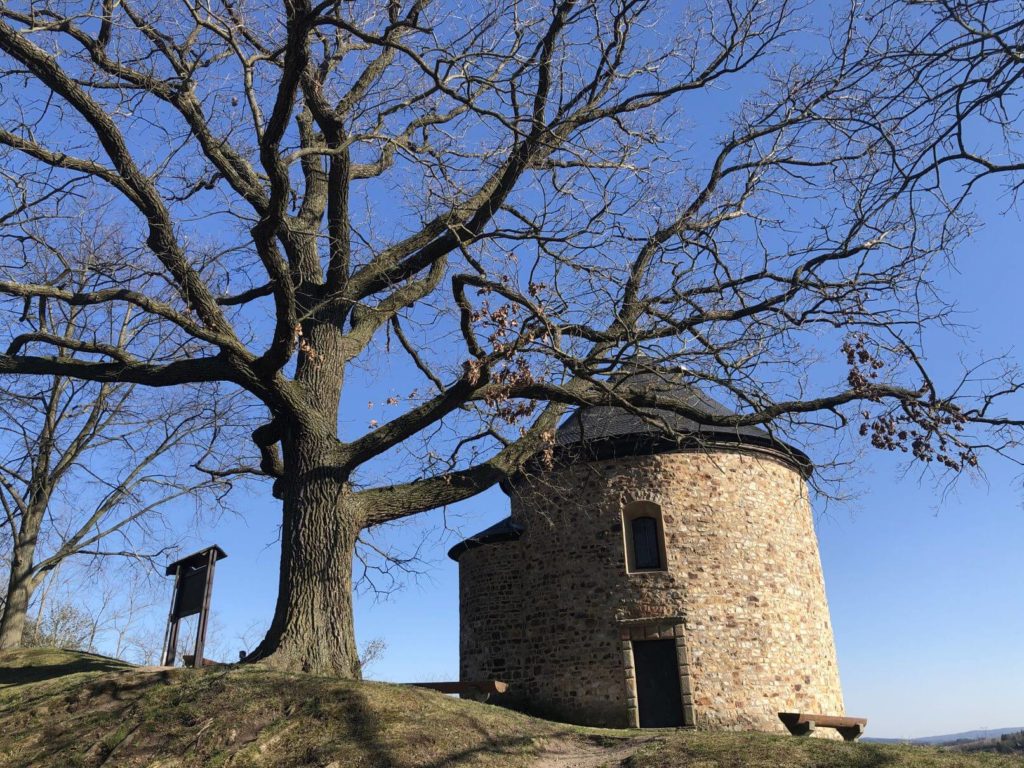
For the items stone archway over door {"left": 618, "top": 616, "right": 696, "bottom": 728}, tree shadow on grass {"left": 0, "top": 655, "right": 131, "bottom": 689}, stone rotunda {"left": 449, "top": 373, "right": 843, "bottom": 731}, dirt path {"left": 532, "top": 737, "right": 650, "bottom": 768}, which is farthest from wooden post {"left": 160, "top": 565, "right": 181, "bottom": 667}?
stone archway over door {"left": 618, "top": 616, "right": 696, "bottom": 728}

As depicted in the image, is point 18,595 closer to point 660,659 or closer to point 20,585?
point 20,585

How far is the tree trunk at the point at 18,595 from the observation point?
13.8m

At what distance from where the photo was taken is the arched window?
49.6 feet

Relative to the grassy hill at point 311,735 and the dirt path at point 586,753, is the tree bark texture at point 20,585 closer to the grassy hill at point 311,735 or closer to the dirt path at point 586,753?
the grassy hill at point 311,735

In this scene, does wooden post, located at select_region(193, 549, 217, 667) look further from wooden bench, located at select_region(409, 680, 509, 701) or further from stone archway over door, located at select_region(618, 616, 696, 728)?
stone archway over door, located at select_region(618, 616, 696, 728)

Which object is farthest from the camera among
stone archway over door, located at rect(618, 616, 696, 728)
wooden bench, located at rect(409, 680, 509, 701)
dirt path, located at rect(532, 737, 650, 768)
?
stone archway over door, located at rect(618, 616, 696, 728)

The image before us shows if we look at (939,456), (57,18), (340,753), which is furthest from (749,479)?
(57,18)

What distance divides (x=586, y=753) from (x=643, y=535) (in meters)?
8.00

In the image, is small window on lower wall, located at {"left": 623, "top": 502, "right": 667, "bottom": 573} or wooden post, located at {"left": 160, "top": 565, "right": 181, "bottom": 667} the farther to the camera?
small window on lower wall, located at {"left": 623, "top": 502, "right": 667, "bottom": 573}

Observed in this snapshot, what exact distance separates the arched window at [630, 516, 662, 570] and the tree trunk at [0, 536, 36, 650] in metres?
11.6

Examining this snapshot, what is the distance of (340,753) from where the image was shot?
638 centimetres

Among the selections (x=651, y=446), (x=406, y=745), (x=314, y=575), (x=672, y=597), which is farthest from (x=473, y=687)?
(x=651, y=446)

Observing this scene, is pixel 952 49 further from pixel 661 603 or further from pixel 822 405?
pixel 661 603

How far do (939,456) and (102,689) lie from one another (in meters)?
8.64
